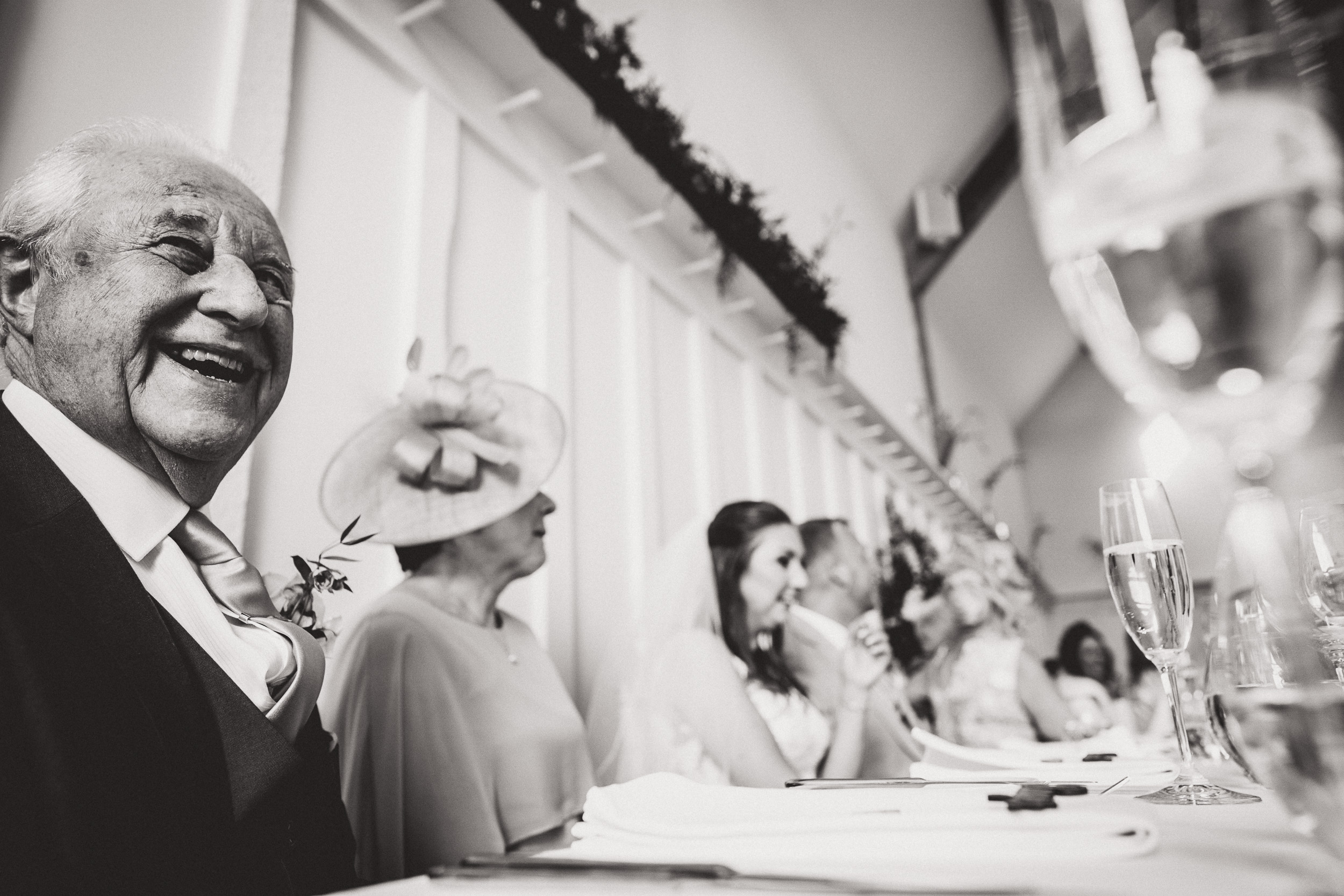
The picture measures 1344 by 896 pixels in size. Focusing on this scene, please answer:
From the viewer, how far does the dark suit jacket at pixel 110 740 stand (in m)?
0.59

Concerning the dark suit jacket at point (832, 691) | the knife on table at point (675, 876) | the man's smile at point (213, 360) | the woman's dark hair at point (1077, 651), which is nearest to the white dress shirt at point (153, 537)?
the man's smile at point (213, 360)

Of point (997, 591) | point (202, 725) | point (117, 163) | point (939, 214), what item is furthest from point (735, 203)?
point (939, 214)

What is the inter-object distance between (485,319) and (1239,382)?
7.70ft

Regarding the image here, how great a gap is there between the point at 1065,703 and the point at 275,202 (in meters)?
3.81

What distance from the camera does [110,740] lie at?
64 cm

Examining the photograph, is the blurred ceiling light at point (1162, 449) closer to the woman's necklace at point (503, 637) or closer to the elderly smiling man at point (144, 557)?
the woman's necklace at point (503, 637)

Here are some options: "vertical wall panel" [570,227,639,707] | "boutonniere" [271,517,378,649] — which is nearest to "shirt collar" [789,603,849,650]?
"vertical wall panel" [570,227,639,707]

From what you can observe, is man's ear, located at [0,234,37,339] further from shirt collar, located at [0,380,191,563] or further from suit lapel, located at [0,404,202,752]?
suit lapel, located at [0,404,202,752]

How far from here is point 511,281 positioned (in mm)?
2723

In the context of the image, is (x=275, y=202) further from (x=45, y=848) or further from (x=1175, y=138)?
(x=1175, y=138)

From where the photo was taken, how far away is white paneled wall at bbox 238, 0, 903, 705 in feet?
6.40

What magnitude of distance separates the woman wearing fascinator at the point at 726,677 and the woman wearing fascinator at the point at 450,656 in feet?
1.39

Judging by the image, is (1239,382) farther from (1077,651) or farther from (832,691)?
(1077,651)

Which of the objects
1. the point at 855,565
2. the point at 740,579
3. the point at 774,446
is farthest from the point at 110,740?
the point at 774,446
